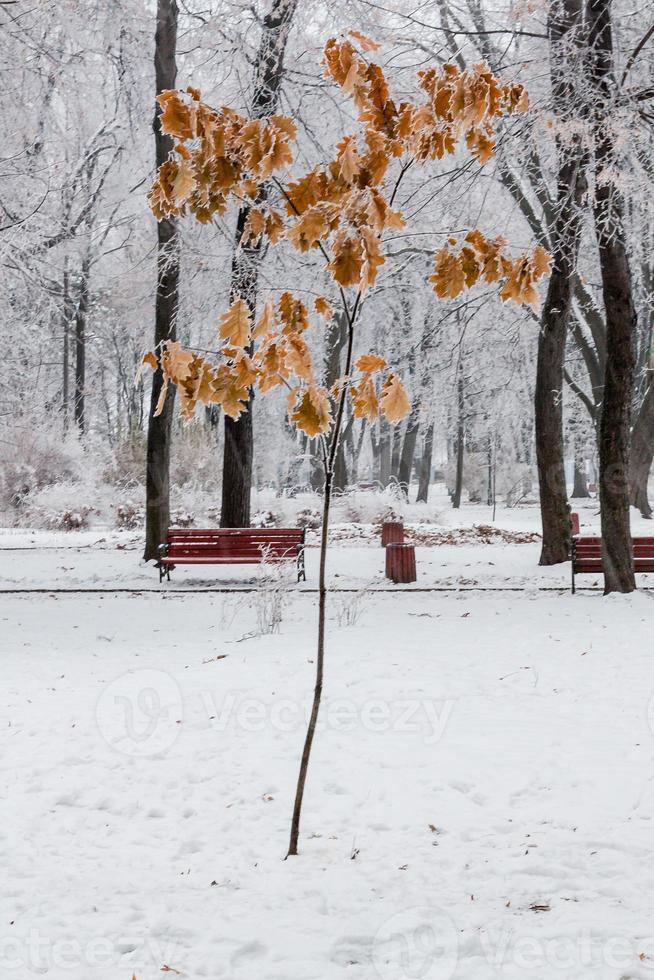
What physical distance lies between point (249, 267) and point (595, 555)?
6359mm

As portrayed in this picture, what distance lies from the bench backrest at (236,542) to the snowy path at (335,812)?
158 inches

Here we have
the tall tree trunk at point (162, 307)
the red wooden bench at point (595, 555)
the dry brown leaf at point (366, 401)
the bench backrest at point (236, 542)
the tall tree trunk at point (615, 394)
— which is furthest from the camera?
the tall tree trunk at point (162, 307)

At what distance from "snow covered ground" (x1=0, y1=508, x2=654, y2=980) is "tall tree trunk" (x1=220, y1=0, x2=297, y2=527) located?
494cm

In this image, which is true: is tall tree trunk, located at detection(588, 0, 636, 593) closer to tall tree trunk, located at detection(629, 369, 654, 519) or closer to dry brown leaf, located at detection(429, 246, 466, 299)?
dry brown leaf, located at detection(429, 246, 466, 299)

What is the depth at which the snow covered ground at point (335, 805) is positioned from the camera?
2865mm

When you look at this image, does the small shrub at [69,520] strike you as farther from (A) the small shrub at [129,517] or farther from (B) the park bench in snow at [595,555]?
(B) the park bench in snow at [595,555]

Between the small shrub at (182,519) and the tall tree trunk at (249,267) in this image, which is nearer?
the tall tree trunk at (249,267)

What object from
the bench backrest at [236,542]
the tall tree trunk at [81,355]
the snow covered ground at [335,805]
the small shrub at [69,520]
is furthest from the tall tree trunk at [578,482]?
the snow covered ground at [335,805]

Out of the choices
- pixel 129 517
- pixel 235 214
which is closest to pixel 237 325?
pixel 235 214

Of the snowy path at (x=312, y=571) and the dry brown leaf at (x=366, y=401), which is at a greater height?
the dry brown leaf at (x=366, y=401)

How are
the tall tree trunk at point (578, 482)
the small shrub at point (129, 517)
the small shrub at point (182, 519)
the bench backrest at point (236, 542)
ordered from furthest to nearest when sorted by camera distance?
the tall tree trunk at point (578, 482)
the small shrub at point (129, 517)
the small shrub at point (182, 519)
the bench backrest at point (236, 542)

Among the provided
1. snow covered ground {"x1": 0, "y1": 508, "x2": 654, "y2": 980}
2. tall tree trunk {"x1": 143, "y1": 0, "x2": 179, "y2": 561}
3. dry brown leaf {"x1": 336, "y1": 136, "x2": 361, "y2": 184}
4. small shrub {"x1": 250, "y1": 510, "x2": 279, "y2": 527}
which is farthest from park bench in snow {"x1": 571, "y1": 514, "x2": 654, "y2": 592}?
small shrub {"x1": 250, "y1": 510, "x2": 279, "y2": 527}

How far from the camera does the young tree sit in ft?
9.34

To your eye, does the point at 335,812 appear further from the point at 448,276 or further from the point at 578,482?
the point at 578,482
